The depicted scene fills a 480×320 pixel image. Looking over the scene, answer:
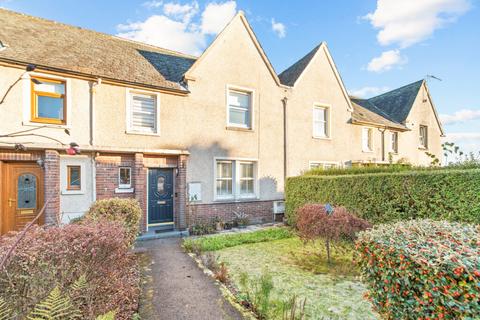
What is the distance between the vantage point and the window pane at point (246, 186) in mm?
12016

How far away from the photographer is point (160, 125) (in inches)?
396

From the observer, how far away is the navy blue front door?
32.8 feet

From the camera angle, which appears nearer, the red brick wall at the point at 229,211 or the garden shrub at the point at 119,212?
the garden shrub at the point at 119,212

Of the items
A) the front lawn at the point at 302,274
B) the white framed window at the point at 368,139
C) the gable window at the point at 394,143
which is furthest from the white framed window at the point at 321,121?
the front lawn at the point at 302,274

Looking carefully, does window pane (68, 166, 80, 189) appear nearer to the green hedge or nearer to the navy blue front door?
the navy blue front door

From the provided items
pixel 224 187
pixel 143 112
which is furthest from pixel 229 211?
pixel 143 112

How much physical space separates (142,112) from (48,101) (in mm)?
3163

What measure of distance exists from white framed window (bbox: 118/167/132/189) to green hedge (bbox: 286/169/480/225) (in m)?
7.63

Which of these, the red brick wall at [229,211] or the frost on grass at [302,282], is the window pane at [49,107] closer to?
the red brick wall at [229,211]

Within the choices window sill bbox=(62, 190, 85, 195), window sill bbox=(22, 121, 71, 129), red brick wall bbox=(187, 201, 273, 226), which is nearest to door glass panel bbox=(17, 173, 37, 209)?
window sill bbox=(62, 190, 85, 195)

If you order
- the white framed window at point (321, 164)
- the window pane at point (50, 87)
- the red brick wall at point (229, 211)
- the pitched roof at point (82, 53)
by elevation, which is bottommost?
the red brick wall at point (229, 211)

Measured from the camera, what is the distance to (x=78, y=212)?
8.76 m

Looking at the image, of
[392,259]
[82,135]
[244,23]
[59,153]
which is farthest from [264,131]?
[392,259]

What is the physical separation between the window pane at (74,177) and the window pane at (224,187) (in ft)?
18.6
